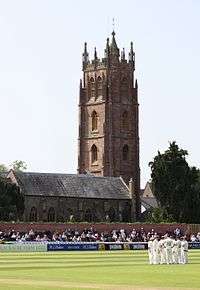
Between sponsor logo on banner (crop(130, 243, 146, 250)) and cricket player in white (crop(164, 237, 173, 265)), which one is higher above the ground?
sponsor logo on banner (crop(130, 243, 146, 250))

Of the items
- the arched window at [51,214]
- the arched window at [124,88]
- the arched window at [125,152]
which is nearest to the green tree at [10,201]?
the arched window at [51,214]

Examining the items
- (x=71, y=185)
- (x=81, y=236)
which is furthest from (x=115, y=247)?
(x=71, y=185)

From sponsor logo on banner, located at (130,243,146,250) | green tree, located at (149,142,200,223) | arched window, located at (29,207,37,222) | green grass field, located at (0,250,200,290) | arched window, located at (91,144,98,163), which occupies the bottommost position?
green grass field, located at (0,250,200,290)

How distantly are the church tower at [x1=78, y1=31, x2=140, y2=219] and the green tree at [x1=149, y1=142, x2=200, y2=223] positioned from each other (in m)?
25.4

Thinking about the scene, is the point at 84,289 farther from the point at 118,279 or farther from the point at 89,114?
the point at 89,114

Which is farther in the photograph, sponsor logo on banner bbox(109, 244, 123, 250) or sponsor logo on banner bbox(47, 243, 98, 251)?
sponsor logo on banner bbox(109, 244, 123, 250)

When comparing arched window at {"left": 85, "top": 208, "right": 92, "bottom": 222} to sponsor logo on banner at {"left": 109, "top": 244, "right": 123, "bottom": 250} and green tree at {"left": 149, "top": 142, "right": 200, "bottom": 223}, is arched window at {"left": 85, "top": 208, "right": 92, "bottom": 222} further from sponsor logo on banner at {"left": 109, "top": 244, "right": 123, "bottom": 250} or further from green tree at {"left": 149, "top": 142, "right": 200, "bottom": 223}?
sponsor logo on banner at {"left": 109, "top": 244, "right": 123, "bottom": 250}

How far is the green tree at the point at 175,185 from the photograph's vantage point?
110m

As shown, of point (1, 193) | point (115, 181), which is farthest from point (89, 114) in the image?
point (1, 193)

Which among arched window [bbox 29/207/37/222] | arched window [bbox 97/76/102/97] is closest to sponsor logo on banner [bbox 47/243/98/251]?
arched window [bbox 29/207/37/222]

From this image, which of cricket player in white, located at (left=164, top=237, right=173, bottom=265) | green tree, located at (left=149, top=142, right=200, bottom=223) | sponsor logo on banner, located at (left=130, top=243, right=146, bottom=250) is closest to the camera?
cricket player in white, located at (left=164, top=237, right=173, bottom=265)

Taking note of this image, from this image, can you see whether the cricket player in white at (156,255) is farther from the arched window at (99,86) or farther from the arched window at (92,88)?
the arched window at (92,88)

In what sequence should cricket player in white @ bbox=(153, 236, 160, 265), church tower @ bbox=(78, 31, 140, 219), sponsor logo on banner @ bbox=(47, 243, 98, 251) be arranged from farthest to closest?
church tower @ bbox=(78, 31, 140, 219), sponsor logo on banner @ bbox=(47, 243, 98, 251), cricket player in white @ bbox=(153, 236, 160, 265)

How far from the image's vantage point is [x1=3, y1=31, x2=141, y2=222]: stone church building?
121 m
